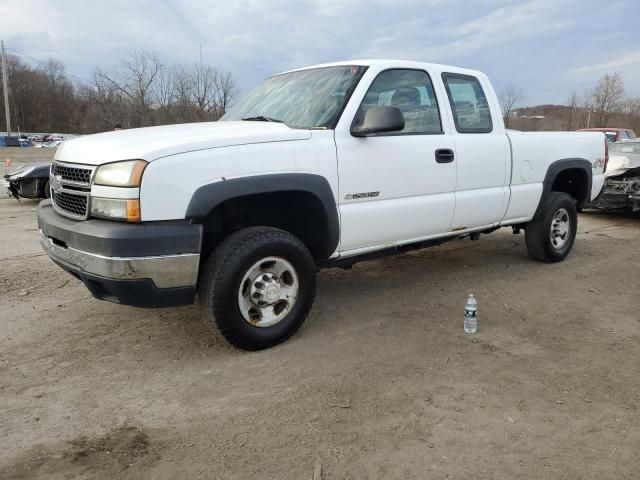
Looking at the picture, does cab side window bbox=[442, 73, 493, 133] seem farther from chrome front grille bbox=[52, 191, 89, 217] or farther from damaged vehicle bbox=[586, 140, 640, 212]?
damaged vehicle bbox=[586, 140, 640, 212]

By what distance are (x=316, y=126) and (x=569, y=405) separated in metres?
2.42

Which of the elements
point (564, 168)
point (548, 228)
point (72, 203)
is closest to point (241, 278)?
point (72, 203)

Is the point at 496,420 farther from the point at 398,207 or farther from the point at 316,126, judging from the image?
the point at 316,126

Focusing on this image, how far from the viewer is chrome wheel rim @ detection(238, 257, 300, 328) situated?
11.4 feet

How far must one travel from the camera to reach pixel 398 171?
4.05 m

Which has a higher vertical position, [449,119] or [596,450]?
[449,119]

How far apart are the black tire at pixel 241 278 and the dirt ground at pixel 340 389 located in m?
0.15

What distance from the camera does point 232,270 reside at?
10.8 ft

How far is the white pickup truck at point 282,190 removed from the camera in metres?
3.05

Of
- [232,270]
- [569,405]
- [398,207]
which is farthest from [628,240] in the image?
[232,270]

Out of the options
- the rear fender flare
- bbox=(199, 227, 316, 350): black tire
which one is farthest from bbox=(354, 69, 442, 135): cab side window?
the rear fender flare

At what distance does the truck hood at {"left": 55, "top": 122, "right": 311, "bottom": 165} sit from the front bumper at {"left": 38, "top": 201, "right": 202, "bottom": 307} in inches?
16.1

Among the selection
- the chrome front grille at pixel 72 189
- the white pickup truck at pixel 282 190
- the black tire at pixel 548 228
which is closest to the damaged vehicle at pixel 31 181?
the white pickup truck at pixel 282 190

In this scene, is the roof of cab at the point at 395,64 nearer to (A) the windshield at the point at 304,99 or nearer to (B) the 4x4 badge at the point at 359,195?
(A) the windshield at the point at 304,99
